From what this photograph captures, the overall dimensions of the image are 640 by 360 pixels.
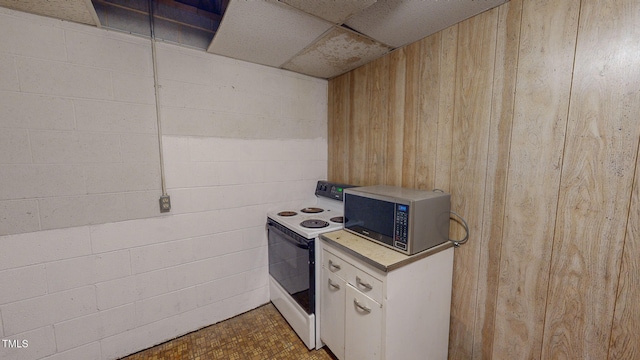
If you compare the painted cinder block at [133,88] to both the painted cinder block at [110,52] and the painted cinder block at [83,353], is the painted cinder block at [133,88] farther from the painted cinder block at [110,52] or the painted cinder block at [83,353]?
the painted cinder block at [83,353]

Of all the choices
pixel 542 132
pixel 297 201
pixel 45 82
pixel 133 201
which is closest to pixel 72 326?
pixel 133 201

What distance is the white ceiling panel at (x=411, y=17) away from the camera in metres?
1.28

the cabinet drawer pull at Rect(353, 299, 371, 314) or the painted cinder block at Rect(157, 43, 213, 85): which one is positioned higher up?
the painted cinder block at Rect(157, 43, 213, 85)

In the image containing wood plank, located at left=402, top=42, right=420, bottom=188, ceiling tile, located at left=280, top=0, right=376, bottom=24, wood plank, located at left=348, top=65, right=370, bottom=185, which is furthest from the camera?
wood plank, located at left=348, top=65, right=370, bottom=185

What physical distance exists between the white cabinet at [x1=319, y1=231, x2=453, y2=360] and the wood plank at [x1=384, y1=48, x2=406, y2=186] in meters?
0.69

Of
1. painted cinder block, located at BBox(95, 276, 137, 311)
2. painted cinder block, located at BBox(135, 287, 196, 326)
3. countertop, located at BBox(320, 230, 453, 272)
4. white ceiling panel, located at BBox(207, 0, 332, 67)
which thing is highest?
white ceiling panel, located at BBox(207, 0, 332, 67)

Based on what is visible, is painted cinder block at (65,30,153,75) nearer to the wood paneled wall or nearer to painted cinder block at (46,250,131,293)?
painted cinder block at (46,250,131,293)

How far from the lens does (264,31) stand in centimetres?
156

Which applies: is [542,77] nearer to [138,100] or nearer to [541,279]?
[541,279]

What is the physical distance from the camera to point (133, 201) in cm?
166

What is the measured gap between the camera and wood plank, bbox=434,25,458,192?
4.95 ft

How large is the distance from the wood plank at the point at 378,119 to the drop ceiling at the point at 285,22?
4.8 inches

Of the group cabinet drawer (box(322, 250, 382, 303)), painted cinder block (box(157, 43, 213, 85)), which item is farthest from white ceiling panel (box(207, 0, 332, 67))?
cabinet drawer (box(322, 250, 382, 303))

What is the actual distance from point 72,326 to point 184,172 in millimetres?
1155
